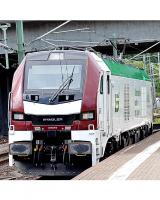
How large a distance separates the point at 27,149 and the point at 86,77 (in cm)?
237

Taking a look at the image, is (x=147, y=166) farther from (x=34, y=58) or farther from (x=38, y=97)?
(x=34, y=58)

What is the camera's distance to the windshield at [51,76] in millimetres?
14475

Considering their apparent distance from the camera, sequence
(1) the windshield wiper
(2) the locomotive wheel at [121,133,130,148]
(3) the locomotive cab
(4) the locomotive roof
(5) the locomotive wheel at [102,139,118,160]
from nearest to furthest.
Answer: (3) the locomotive cab < (1) the windshield wiper < (5) the locomotive wheel at [102,139,118,160] < (4) the locomotive roof < (2) the locomotive wheel at [121,133,130,148]

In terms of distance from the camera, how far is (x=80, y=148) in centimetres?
1385

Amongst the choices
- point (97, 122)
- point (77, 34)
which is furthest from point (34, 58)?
point (77, 34)

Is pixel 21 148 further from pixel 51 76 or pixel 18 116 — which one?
pixel 51 76

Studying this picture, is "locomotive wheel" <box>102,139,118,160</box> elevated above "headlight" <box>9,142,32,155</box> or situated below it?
below

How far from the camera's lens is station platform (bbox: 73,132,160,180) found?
11.3 m

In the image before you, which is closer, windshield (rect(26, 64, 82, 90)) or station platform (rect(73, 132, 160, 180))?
station platform (rect(73, 132, 160, 180))

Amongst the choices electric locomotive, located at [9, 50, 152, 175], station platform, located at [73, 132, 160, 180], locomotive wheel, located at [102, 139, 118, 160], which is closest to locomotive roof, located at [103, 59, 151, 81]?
electric locomotive, located at [9, 50, 152, 175]

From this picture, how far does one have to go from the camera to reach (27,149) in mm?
14055

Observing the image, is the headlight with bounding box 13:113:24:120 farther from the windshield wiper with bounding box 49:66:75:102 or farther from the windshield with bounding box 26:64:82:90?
the windshield wiper with bounding box 49:66:75:102

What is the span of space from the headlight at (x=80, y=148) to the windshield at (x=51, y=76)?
1.47 m

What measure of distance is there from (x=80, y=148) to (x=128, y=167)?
5.08ft
